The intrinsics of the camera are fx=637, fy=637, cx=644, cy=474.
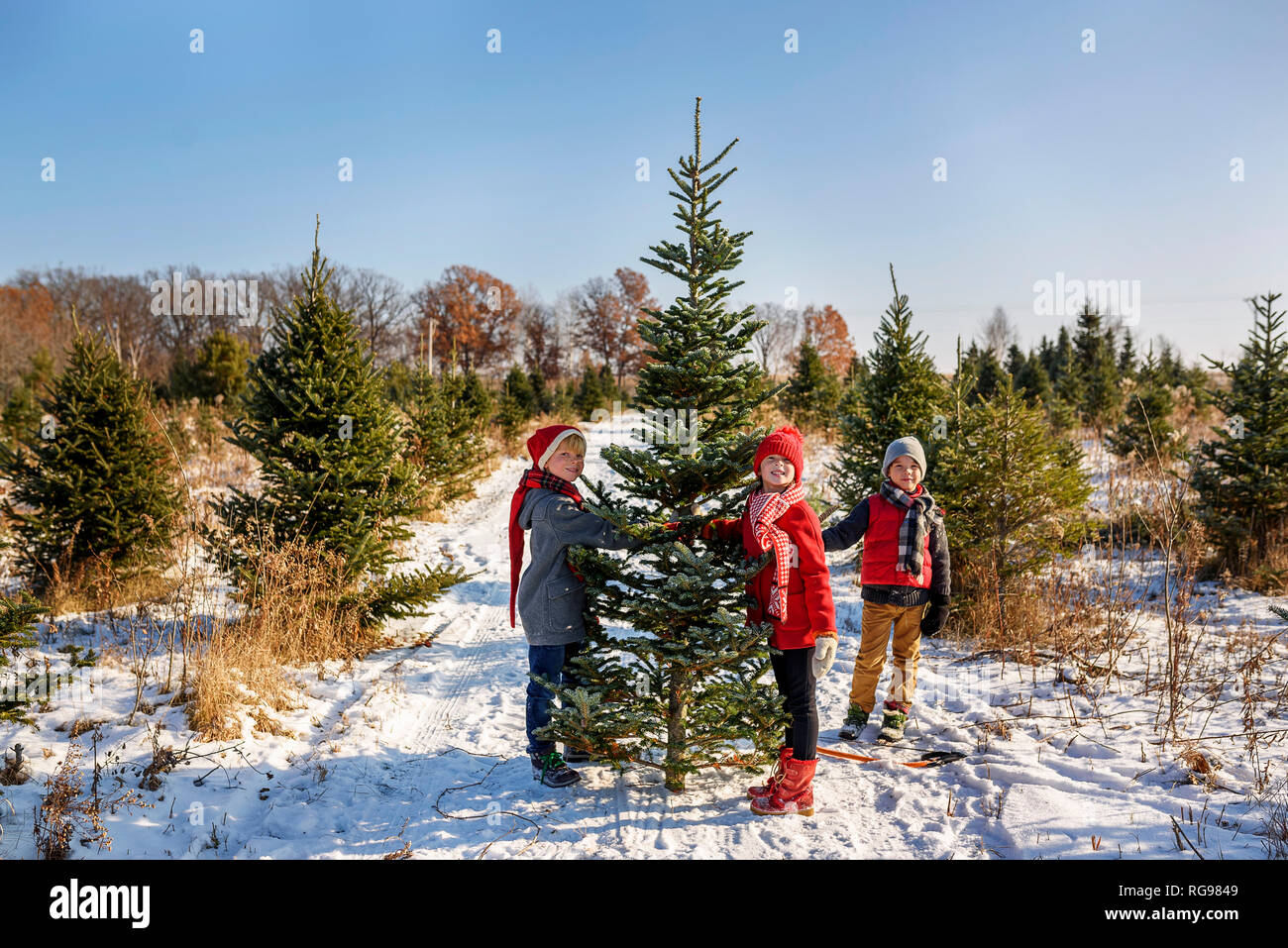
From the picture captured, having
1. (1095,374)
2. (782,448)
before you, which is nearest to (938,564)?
(782,448)

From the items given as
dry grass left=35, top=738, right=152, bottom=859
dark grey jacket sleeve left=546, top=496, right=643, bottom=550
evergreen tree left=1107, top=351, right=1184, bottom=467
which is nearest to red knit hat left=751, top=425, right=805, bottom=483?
dark grey jacket sleeve left=546, top=496, right=643, bottom=550

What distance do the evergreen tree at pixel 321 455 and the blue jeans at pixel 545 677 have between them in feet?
9.12

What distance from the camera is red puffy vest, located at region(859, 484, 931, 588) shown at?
4665 mm

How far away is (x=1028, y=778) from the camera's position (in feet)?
13.1

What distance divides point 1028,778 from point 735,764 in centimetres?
185

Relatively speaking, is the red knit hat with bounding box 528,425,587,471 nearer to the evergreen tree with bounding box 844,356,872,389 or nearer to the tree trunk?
the tree trunk

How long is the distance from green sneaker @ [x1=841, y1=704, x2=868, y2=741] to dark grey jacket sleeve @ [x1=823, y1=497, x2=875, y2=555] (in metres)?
1.28

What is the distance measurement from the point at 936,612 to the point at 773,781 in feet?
5.90

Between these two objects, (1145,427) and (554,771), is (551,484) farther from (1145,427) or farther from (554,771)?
(1145,427)

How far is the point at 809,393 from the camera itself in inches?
854

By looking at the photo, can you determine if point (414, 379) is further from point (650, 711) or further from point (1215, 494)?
point (1215, 494)

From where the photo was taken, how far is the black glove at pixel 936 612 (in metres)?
4.64

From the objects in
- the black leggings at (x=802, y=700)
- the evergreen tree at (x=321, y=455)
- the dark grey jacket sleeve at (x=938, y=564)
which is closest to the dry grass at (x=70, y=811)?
the evergreen tree at (x=321, y=455)
